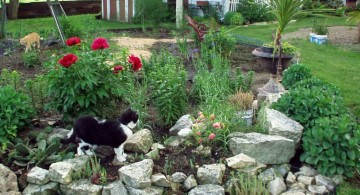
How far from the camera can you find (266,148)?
174 inches

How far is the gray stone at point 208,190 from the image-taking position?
3.97 metres

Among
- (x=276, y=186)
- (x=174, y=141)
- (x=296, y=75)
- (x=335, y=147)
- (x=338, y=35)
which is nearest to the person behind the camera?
(x=276, y=186)

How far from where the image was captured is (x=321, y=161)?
4.27m

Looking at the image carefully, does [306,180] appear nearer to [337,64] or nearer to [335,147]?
[335,147]

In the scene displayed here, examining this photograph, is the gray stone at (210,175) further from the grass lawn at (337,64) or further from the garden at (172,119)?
the grass lawn at (337,64)

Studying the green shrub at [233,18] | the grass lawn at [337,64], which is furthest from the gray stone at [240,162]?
the green shrub at [233,18]

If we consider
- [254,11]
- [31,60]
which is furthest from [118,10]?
[31,60]

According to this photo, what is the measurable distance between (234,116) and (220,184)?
3.31ft

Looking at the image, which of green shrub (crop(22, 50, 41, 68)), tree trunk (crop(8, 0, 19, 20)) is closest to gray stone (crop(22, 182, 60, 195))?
green shrub (crop(22, 50, 41, 68))

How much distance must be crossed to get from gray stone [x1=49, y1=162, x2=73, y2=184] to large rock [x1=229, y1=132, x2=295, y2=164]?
1.49 metres

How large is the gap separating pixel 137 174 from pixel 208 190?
596 millimetres

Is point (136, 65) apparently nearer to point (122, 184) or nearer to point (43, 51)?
point (122, 184)

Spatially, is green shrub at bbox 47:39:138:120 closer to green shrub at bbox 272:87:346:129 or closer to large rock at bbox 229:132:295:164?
large rock at bbox 229:132:295:164

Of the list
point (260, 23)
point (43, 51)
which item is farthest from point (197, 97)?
point (260, 23)
